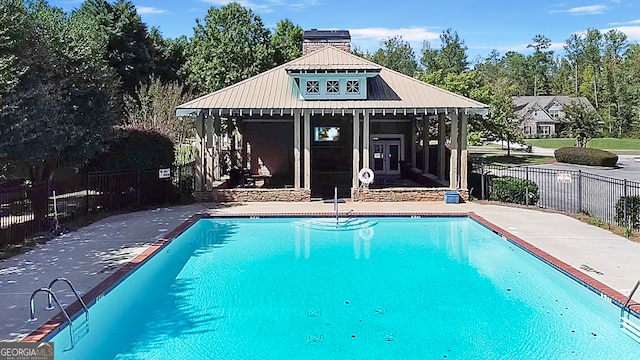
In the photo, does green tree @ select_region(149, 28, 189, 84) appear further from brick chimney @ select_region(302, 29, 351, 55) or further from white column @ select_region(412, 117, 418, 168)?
white column @ select_region(412, 117, 418, 168)

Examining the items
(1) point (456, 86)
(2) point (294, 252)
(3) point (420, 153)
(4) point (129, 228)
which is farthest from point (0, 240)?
(1) point (456, 86)

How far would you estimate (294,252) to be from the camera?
13586 mm

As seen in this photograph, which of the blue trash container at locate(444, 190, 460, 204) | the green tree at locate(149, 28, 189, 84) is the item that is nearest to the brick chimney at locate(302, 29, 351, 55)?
the blue trash container at locate(444, 190, 460, 204)

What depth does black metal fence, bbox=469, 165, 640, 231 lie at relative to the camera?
14.3 meters

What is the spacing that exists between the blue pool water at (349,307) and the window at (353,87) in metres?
8.14

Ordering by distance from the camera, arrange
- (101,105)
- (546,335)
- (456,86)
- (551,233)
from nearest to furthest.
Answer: (546,335)
(551,233)
(101,105)
(456,86)

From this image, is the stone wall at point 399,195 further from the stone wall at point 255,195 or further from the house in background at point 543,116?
the house in background at point 543,116

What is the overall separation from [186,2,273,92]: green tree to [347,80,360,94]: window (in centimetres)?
1739

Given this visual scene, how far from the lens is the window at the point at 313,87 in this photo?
20688mm

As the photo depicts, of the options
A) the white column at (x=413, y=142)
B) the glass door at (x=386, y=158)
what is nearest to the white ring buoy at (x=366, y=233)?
the glass door at (x=386, y=158)

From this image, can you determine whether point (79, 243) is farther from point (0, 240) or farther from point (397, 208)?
point (397, 208)

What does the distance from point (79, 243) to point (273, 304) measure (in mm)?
5934

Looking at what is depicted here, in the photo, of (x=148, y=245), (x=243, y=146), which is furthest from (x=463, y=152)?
(x=148, y=245)

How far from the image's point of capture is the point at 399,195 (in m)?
20.7
